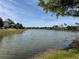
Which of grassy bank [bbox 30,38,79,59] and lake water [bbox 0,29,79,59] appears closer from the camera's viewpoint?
grassy bank [bbox 30,38,79,59]

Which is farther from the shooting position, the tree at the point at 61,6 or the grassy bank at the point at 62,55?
the tree at the point at 61,6

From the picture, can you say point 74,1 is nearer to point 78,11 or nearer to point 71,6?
point 71,6

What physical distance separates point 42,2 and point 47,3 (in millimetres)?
1547

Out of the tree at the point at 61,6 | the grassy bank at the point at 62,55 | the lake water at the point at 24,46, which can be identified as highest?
the tree at the point at 61,6

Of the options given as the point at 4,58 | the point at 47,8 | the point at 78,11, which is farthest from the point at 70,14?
the point at 4,58

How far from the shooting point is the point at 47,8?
34.5 meters

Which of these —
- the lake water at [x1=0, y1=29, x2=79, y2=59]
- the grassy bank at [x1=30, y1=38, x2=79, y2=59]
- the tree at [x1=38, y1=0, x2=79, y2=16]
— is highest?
the tree at [x1=38, y1=0, x2=79, y2=16]

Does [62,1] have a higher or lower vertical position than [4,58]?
higher

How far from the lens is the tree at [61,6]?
31530 millimetres

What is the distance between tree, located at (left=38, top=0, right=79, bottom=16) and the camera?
31530 mm

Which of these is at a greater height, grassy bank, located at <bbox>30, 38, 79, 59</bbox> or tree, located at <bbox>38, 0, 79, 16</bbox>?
tree, located at <bbox>38, 0, 79, 16</bbox>

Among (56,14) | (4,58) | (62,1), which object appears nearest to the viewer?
(4,58)

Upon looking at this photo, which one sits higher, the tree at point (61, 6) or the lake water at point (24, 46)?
the tree at point (61, 6)

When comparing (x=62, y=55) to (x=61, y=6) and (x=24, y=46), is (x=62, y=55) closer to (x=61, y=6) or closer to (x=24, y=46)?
(x=61, y=6)
